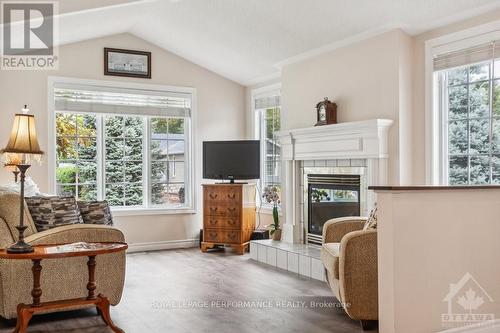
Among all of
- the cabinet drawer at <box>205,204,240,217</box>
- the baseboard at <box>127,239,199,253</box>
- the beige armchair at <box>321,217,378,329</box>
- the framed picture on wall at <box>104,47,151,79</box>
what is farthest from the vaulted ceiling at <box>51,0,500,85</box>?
the baseboard at <box>127,239,199,253</box>

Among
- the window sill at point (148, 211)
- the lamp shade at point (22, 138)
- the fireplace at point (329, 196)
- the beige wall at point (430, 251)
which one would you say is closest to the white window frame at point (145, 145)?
the window sill at point (148, 211)

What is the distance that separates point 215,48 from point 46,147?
2.39 meters

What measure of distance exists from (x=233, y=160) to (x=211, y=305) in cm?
286

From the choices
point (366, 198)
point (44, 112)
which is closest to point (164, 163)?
point (44, 112)

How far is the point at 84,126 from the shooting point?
632 cm

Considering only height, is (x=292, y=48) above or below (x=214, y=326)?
above

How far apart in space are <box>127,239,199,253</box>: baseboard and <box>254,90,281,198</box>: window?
50.6 inches

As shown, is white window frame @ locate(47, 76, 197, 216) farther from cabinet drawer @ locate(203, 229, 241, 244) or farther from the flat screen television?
cabinet drawer @ locate(203, 229, 241, 244)

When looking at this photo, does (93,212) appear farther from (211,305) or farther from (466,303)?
(466,303)

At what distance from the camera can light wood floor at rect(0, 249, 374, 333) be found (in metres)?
3.28

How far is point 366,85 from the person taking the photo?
4816 mm

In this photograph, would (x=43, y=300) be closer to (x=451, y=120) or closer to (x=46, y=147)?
(x=46, y=147)

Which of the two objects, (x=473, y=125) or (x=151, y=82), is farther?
(x=151, y=82)

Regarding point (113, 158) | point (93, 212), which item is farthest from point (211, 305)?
point (113, 158)
